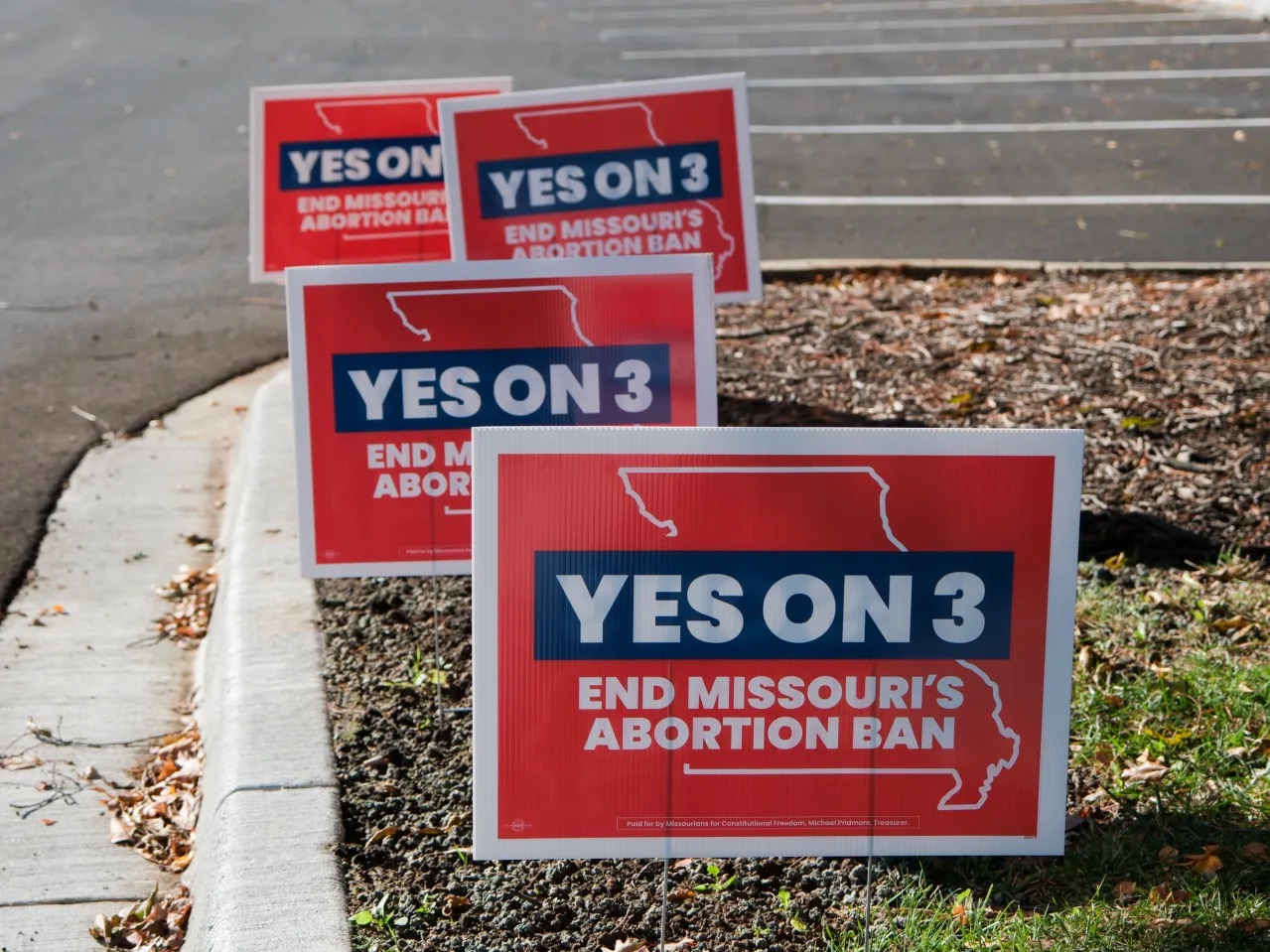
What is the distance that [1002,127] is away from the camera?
48.3 ft

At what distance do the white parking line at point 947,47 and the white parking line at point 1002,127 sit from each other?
4648 mm

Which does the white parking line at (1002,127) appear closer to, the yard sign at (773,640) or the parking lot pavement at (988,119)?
the parking lot pavement at (988,119)

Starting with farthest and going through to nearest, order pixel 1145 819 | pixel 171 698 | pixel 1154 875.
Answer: pixel 171 698, pixel 1145 819, pixel 1154 875

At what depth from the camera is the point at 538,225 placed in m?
6.36

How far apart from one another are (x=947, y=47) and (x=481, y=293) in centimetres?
1665

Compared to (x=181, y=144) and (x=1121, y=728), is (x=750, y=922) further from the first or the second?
(x=181, y=144)

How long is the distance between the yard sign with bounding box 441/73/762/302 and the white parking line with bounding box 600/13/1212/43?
1480 centimetres

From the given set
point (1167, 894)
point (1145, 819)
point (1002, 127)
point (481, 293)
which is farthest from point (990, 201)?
point (1167, 894)

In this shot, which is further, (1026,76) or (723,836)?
(1026,76)

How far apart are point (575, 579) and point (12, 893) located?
2103mm

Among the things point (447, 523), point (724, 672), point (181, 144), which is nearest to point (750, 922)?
point (724, 672)

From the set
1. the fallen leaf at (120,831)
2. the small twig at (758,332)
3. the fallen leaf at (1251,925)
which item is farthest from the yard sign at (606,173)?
the fallen leaf at (1251,925)

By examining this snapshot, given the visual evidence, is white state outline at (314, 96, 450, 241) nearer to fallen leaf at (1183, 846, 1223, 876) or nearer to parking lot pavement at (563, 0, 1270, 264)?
parking lot pavement at (563, 0, 1270, 264)

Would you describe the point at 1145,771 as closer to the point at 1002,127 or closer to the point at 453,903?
the point at 453,903
